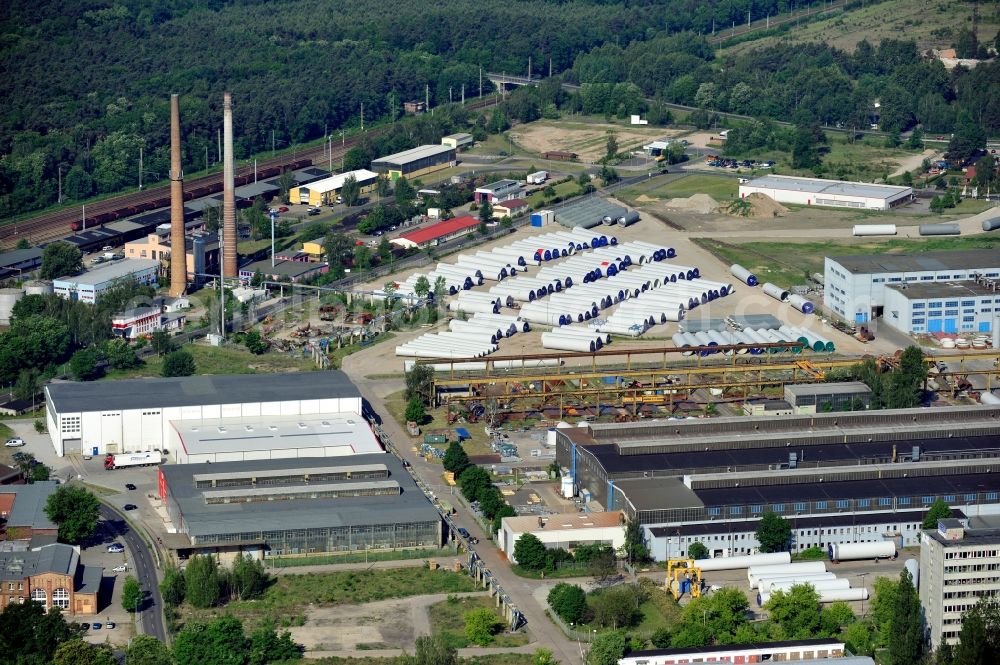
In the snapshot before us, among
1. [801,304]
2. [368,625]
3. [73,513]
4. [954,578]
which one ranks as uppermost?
[954,578]

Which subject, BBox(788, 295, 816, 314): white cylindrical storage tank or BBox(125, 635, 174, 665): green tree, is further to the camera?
BBox(788, 295, 816, 314): white cylindrical storage tank

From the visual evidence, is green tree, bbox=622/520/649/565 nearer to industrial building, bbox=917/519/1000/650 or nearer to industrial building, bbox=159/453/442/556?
industrial building, bbox=159/453/442/556

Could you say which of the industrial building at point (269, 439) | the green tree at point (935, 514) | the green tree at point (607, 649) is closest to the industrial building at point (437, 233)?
the industrial building at point (269, 439)

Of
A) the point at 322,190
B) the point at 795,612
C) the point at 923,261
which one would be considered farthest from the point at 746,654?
the point at 322,190

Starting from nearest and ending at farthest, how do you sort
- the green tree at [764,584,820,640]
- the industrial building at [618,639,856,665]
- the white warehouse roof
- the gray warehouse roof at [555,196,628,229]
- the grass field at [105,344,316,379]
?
1. the industrial building at [618,639,856,665]
2. the green tree at [764,584,820,640]
3. the grass field at [105,344,316,379]
4. the gray warehouse roof at [555,196,628,229]
5. the white warehouse roof

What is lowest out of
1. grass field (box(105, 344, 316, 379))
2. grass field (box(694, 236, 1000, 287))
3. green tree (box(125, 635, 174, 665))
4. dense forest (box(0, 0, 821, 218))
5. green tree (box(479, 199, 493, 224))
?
grass field (box(105, 344, 316, 379))

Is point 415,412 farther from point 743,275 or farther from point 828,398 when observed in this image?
point 743,275

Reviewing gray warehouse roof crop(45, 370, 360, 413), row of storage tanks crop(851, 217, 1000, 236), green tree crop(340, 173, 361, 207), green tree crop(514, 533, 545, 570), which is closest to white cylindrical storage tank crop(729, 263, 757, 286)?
row of storage tanks crop(851, 217, 1000, 236)
